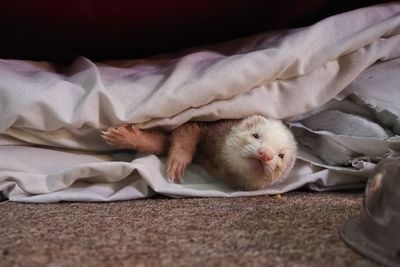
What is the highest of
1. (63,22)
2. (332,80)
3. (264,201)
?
(63,22)

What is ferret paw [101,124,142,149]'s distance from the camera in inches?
33.9

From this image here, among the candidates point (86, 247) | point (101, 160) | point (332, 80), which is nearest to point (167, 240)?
point (86, 247)

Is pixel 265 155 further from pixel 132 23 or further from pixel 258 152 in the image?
pixel 132 23

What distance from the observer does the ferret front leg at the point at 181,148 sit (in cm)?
89

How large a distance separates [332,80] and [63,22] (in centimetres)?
47

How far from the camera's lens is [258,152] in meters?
0.92

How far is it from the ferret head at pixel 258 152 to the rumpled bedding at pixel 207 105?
Result: 0.02 metres

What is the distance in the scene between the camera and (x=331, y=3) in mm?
1113

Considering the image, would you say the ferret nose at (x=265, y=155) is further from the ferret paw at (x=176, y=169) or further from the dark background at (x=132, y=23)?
the dark background at (x=132, y=23)

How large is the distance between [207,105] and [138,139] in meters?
→ 0.12

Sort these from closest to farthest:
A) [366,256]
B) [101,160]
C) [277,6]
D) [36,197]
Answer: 1. [366,256]
2. [36,197]
3. [101,160]
4. [277,6]

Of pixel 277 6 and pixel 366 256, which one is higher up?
pixel 277 6

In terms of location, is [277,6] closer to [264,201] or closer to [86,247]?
[264,201]

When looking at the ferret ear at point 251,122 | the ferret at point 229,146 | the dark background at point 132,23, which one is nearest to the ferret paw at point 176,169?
the ferret at point 229,146
